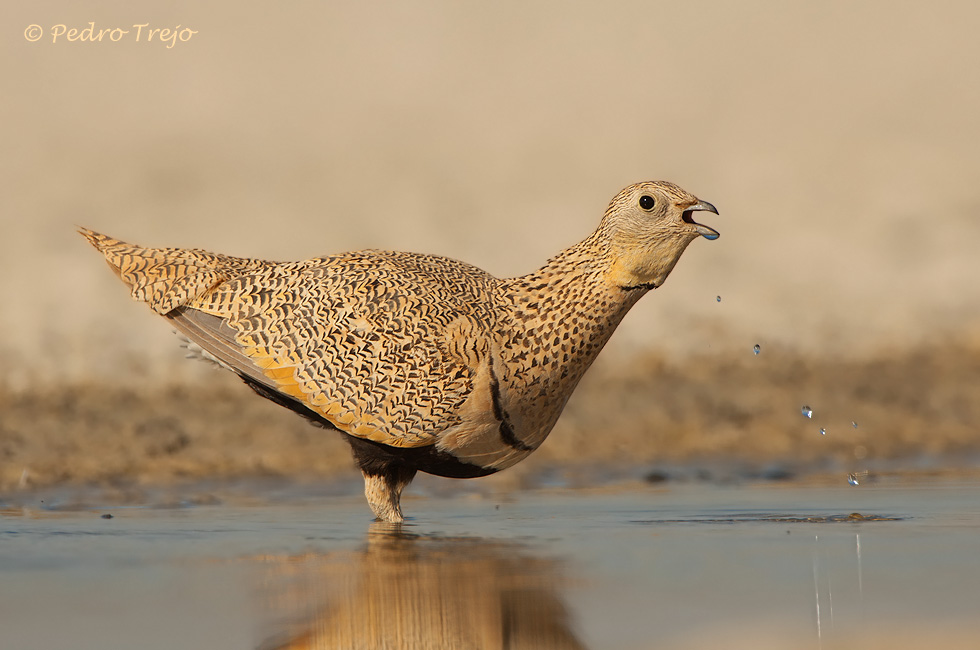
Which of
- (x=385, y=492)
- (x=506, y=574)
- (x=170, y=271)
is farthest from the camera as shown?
(x=170, y=271)

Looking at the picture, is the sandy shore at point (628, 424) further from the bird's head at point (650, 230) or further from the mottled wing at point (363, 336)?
the bird's head at point (650, 230)

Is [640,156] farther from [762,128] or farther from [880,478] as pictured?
[880,478]

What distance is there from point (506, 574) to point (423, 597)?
24.0 inches

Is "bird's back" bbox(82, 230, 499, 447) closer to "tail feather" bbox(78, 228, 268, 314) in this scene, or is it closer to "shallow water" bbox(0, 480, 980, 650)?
"tail feather" bbox(78, 228, 268, 314)

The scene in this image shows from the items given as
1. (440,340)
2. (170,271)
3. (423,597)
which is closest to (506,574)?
(423,597)

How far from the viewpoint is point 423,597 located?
254 inches

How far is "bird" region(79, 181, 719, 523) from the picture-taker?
844cm

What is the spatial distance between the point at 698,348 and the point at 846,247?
3.76m

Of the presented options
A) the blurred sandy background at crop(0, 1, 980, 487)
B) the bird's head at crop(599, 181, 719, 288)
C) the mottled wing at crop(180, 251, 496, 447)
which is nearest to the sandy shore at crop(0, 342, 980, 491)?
the blurred sandy background at crop(0, 1, 980, 487)

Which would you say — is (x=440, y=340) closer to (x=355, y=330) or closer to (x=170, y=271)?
(x=355, y=330)

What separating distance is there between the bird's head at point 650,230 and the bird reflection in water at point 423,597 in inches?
68.8

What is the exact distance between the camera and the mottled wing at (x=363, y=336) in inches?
332

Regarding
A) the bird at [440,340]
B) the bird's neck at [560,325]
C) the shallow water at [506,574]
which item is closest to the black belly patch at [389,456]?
the bird at [440,340]

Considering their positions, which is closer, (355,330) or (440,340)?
A: (440,340)
